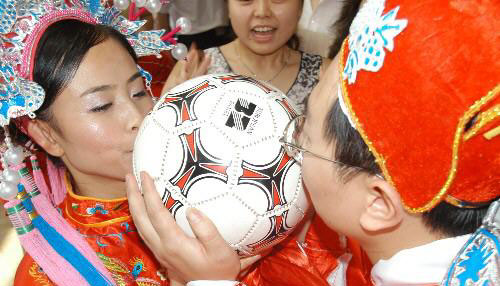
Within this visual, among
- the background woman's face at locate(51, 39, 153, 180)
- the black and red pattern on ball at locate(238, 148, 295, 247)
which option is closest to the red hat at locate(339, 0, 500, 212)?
the black and red pattern on ball at locate(238, 148, 295, 247)

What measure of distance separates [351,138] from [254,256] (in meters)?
0.51

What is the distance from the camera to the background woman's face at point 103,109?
4.84 feet

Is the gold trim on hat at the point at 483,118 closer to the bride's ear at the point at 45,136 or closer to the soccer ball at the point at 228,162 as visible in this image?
the soccer ball at the point at 228,162

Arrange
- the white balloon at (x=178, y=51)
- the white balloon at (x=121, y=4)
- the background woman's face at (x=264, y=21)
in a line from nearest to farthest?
the white balloon at (x=121, y=4), the white balloon at (x=178, y=51), the background woman's face at (x=264, y=21)

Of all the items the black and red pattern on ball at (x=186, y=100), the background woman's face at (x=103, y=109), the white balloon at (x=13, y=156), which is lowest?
the white balloon at (x=13, y=156)

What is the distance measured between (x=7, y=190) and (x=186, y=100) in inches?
23.6

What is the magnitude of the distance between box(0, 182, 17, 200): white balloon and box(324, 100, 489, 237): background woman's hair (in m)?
0.92

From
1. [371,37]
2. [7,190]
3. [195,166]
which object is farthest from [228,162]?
[7,190]

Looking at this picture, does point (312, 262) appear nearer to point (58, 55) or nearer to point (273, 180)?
point (273, 180)

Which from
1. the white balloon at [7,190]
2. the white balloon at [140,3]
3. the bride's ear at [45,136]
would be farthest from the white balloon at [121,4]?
the white balloon at [7,190]

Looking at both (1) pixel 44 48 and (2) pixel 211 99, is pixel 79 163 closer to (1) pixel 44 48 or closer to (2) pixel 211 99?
(1) pixel 44 48

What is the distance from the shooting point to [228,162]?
108 centimetres

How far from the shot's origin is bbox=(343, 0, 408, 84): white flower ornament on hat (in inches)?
32.0

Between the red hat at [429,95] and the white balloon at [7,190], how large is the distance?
979 millimetres
